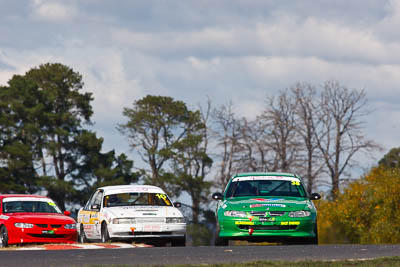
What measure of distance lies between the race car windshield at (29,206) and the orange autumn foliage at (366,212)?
2921 cm

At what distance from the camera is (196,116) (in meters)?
71.8

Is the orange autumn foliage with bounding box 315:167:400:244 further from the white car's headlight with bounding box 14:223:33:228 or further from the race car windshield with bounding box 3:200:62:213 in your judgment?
the white car's headlight with bounding box 14:223:33:228

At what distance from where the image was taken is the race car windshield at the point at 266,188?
65.8 ft

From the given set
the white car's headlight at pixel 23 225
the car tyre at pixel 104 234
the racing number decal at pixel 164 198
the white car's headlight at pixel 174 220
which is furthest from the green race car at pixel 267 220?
the white car's headlight at pixel 23 225

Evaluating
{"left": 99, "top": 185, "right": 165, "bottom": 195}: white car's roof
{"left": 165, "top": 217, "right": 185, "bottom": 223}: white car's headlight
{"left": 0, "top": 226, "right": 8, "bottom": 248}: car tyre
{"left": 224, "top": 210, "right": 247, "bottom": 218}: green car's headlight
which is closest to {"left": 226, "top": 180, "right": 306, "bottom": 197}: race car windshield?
{"left": 165, "top": 217, "right": 185, "bottom": 223}: white car's headlight

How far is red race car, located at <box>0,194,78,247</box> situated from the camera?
21125 millimetres

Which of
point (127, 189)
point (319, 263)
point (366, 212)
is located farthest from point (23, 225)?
point (366, 212)

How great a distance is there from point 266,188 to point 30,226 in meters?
5.60

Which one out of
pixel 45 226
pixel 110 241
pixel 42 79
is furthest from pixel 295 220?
pixel 42 79

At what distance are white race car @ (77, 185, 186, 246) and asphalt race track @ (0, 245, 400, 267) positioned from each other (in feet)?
11.1

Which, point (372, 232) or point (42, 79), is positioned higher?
point (42, 79)

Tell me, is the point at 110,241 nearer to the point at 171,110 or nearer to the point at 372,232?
the point at 372,232

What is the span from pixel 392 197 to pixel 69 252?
36.9 meters

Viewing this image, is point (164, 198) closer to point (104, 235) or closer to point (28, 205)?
point (104, 235)
